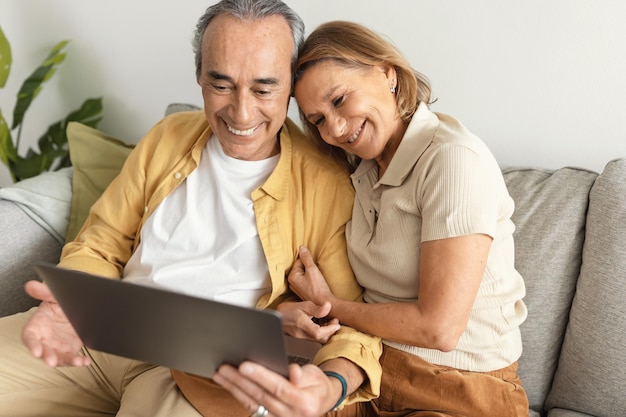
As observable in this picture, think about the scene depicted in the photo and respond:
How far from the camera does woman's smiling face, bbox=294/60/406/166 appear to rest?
4.65 ft

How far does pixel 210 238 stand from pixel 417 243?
1.73ft

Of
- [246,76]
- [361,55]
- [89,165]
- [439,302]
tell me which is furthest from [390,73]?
[89,165]

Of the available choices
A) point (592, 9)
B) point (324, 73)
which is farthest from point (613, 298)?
point (324, 73)

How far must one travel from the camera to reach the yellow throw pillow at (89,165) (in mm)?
2002

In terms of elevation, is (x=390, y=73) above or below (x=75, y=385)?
above

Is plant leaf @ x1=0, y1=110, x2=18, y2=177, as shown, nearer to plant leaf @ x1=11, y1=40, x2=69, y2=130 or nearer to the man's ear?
plant leaf @ x1=11, y1=40, x2=69, y2=130

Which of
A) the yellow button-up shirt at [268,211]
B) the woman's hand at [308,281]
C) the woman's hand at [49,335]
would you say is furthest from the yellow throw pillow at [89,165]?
the woman's hand at [308,281]

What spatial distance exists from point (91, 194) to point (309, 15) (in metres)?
0.89

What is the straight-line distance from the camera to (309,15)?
2.02 metres

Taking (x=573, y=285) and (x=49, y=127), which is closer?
(x=573, y=285)

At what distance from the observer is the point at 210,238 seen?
1586 mm

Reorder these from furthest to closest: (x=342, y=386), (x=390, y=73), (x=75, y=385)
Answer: (x=75, y=385) < (x=390, y=73) < (x=342, y=386)

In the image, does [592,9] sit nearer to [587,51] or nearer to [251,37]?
[587,51]

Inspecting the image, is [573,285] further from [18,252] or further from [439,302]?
[18,252]
